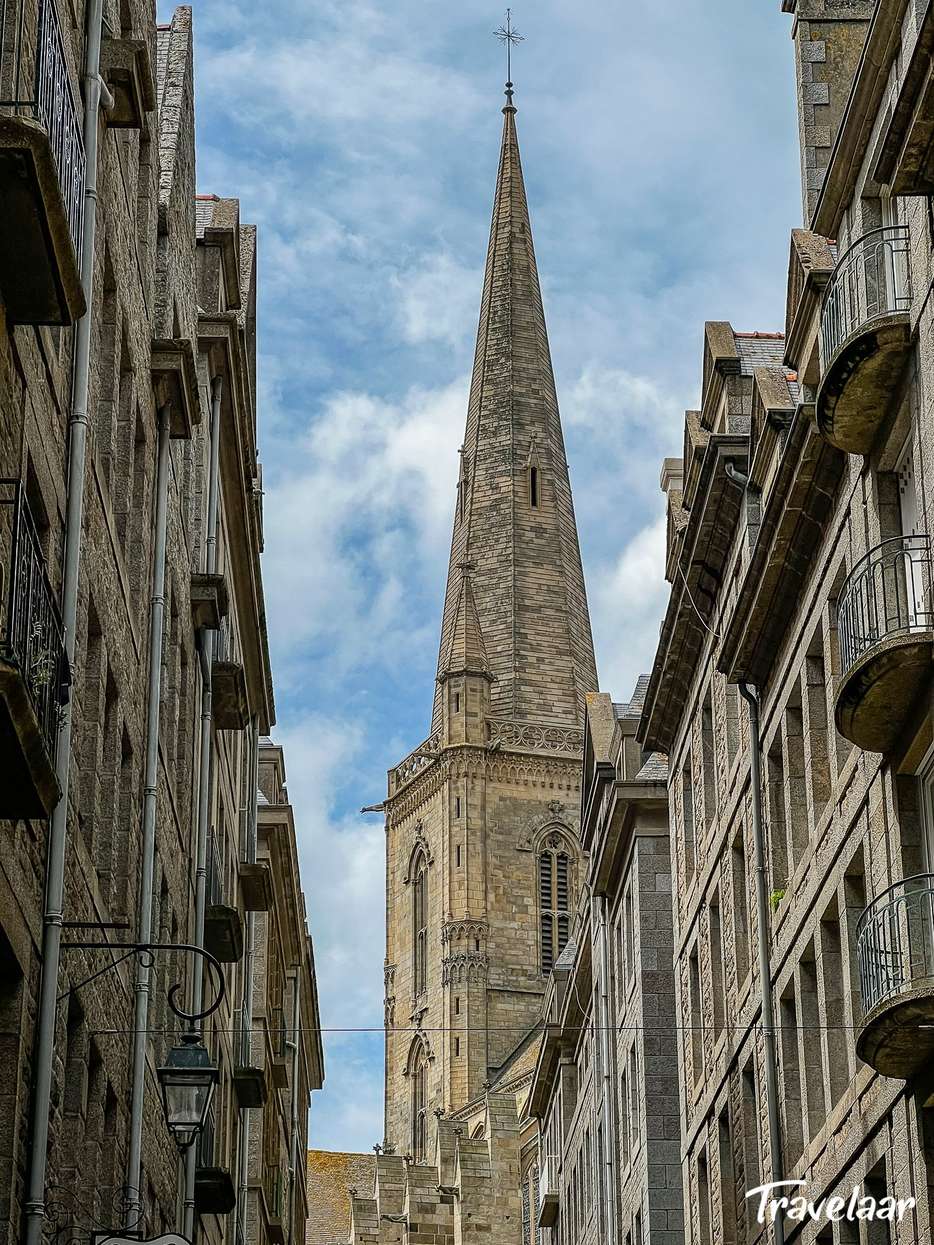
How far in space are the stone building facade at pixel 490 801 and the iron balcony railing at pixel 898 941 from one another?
10529 centimetres

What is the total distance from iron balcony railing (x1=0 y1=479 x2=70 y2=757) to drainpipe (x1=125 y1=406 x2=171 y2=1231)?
8.58 metres

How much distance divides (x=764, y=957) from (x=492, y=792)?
361 ft

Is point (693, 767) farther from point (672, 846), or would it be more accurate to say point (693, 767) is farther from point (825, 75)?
point (825, 75)

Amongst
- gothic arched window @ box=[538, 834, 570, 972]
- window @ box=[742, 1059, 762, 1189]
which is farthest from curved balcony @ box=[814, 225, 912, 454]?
gothic arched window @ box=[538, 834, 570, 972]

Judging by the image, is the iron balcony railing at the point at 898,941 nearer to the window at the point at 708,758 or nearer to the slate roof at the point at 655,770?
the window at the point at 708,758

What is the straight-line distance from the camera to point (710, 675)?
38062mm

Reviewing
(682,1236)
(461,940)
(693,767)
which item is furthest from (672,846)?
(461,940)

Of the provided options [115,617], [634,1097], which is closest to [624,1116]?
[634,1097]

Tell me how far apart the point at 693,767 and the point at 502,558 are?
109267 mm

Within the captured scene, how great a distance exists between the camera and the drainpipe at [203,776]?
32562 mm

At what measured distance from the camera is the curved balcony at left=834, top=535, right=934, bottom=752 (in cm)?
2167

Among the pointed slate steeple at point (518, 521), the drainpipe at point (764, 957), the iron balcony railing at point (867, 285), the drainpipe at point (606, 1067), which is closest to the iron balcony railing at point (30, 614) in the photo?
the iron balcony railing at point (867, 285)

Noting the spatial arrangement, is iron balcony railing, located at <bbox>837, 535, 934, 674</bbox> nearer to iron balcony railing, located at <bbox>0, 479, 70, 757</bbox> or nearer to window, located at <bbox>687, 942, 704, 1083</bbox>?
iron balcony railing, located at <bbox>0, 479, 70, 757</bbox>

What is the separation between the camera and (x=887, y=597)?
23391 mm
